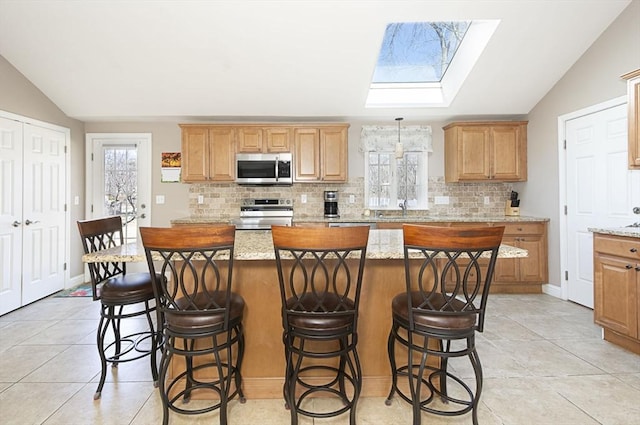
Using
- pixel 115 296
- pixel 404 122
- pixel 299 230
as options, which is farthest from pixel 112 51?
pixel 404 122

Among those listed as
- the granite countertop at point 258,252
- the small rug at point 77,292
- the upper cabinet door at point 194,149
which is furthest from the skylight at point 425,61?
the small rug at point 77,292

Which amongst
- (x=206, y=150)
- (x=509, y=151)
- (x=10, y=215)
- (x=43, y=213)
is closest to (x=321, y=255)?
(x=206, y=150)

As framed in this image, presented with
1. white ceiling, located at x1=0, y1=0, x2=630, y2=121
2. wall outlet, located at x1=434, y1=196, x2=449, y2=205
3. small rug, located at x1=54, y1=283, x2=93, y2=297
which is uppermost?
white ceiling, located at x1=0, y1=0, x2=630, y2=121

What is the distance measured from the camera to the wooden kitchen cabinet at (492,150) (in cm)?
446

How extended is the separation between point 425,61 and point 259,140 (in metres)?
2.42

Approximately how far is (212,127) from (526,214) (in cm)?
443

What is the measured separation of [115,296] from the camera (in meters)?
1.97

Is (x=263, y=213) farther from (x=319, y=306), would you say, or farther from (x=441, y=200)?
(x=319, y=306)

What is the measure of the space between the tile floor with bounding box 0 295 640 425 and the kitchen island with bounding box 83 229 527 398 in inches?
4.4

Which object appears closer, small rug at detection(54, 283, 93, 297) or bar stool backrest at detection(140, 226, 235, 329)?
bar stool backrest at detection(140, 226, 235, 329)

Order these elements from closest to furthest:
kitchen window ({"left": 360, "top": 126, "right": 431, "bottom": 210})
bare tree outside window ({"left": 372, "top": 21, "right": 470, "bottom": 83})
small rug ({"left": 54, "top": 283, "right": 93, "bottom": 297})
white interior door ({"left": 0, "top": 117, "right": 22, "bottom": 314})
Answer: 1. white interior door ({"left": 0, "top": 117, "right": 22, "bottom": 314})
2. bare tree outside window ({"left": 372, "top": 21, "right": 470, "bottom": 83})
3. small rug ({"left": 54, "top": 283, "right": 93, "bottom": 297})
4. kitchen window ({"left": 360, "top": 126, "right": 431, "bottom": 210})

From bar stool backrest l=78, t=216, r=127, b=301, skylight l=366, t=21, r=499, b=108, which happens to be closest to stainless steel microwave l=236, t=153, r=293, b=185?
skylight l=366, t=21, r=499, b=108

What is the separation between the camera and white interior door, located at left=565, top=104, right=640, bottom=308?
322 cm

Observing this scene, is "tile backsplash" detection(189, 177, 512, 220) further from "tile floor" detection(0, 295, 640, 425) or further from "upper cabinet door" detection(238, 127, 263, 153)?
"tile floor" detection(0, 295, 640, 425)
